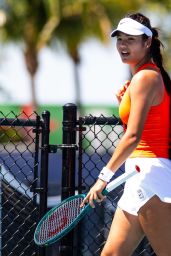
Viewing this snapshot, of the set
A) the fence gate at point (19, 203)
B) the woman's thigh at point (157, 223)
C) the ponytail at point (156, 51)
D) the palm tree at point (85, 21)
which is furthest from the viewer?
the palm tree at point (85, 21)

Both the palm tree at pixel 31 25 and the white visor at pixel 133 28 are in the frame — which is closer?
the white visor at pixel 133 28

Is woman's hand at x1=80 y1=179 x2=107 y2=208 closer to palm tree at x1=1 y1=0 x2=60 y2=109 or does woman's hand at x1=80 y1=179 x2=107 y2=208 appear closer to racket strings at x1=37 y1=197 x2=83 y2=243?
racket strings at x1=37 y1=197 x2=83 y2=243

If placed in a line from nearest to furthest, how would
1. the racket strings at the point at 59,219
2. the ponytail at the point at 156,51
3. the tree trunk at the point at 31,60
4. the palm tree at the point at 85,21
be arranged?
the ponytail at the point at 156,51, the racket strings at the point at 59,219, the palm tree at the point at 85,21, the tree trunk at the point at 31,60

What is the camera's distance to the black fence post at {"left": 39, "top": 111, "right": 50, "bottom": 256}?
557 cm

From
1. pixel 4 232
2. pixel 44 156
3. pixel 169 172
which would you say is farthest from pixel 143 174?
pixel 4 232

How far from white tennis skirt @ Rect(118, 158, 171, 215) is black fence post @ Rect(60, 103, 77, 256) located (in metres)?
0.95

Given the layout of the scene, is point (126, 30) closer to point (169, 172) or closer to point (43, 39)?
point (169, 172)

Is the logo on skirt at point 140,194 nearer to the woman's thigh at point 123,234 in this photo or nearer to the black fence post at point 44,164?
the woman's thigh at point 123,234

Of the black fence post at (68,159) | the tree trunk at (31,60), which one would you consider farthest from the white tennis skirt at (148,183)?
the tree trunk at (31,60)

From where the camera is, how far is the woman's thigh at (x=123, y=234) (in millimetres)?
4672

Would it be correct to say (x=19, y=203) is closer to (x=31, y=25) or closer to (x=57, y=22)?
(x=57, y=22)

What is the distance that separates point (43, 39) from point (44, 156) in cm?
2805

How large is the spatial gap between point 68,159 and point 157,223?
3.64 ft

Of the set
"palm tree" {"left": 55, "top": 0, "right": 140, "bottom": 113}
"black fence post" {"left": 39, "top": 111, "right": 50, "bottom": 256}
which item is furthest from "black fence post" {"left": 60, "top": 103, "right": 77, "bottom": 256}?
"palm tree" {"left": 55, "top": 0, "right": 140, "bottom": 113}
